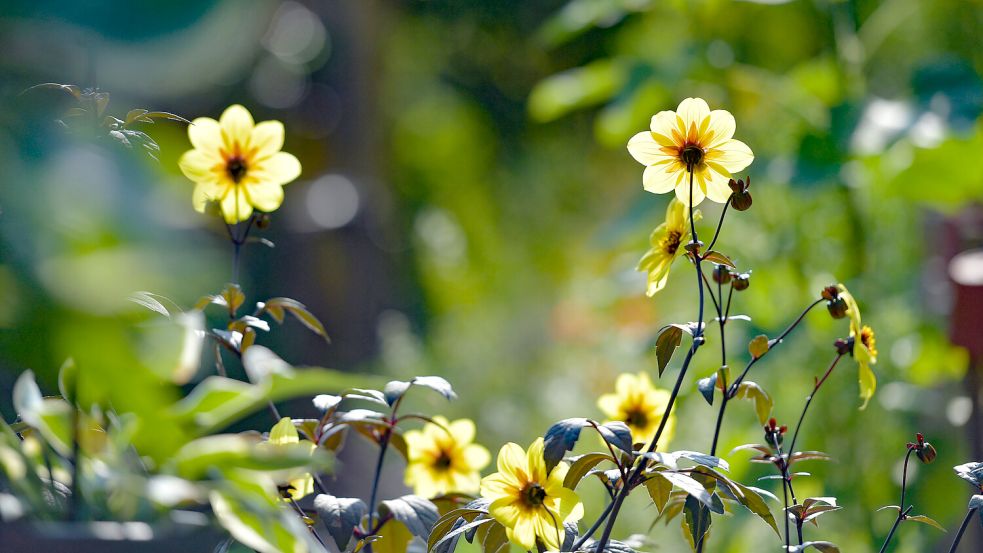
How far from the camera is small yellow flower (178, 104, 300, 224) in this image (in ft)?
1.84

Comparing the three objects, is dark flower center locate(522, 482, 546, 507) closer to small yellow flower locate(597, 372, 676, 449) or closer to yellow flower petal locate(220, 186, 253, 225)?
small yellow flower locate(597, 372, 676, 449)

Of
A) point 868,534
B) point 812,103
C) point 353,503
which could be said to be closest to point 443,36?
point 812,103

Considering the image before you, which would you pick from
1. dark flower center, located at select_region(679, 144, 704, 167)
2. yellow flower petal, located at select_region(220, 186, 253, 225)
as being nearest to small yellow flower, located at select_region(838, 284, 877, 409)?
dark flower center, located at select_region(679, 144, 704, 167)

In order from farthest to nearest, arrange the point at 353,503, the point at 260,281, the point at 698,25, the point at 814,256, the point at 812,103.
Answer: the point at 260,281, the point at 698,25, the point at 812,103, the point at 814,256, the point at 353,503

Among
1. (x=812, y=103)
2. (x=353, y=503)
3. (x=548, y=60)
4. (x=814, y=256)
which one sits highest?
(x=548, y=60)

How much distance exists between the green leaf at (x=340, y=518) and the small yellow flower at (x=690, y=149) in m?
0.23

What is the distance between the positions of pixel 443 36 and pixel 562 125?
0.71 meters

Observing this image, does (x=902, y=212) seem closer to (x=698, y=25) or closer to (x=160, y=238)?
(x=698, y=25)

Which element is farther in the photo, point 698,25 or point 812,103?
point 698,25

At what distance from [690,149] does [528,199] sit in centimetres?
408

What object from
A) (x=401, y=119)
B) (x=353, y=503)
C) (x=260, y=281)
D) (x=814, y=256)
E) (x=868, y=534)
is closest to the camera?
(x=353, y=503)

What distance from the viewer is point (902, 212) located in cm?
170

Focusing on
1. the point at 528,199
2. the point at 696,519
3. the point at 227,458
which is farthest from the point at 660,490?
the point at 528,199

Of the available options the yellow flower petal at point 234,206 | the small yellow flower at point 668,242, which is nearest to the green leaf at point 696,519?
the small yellow flower at point 668,242
